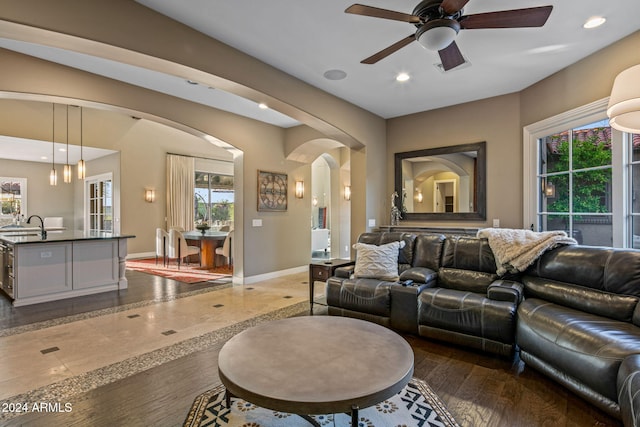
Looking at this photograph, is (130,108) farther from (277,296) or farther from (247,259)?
(277,296)

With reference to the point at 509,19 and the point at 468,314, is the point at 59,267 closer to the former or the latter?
the point at 468,314

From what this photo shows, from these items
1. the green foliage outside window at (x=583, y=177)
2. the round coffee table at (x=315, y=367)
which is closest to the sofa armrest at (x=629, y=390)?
the round coffee table at (x=315, y=367)

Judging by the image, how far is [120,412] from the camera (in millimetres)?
2043

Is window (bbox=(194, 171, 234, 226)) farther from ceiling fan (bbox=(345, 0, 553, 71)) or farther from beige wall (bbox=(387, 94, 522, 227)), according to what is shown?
ceiling fan (bbox=(345, 0, 553, 71))

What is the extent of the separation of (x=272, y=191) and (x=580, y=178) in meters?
4.70

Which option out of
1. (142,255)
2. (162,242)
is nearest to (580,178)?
(162,242)

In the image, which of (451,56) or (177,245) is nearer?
(451,56)

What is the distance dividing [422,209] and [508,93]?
2.11 metres

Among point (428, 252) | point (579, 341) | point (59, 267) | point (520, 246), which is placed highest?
point (520, 246)

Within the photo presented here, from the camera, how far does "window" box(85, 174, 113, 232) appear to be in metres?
9.21

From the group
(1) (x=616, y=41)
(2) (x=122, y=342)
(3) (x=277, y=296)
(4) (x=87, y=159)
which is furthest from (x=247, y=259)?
(4) (x=87, y=159)

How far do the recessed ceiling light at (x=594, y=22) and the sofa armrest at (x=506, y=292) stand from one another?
8.04ft

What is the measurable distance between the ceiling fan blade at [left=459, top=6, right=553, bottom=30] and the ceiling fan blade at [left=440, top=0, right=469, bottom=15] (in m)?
0.12

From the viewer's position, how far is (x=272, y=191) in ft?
20.6
